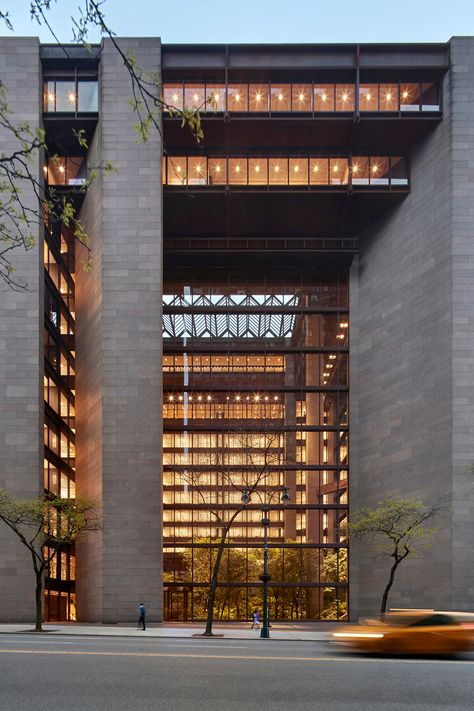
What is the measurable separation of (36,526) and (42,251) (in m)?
15.7

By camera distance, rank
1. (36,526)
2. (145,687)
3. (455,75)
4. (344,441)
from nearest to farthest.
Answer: (145,687) → (36,526) → (455,75) → (344,441)

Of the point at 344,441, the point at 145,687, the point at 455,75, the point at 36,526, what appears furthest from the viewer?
the point at 344,441

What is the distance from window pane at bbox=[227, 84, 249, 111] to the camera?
47.0 metres

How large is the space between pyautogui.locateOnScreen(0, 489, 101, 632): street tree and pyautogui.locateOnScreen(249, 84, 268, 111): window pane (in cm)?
2523

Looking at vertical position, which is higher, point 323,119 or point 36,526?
point 323,119

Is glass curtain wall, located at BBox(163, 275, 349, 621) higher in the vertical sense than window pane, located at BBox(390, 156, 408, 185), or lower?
lower

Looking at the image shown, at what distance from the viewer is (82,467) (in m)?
47.7

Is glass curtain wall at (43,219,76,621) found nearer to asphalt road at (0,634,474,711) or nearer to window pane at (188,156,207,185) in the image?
window pane at (188,156,207,185)

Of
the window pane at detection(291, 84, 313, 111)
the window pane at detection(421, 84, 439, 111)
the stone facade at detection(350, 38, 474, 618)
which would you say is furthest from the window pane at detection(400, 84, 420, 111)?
the window pane at detection(291, 84, 313, 111)

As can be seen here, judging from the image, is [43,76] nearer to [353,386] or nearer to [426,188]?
[426,188]

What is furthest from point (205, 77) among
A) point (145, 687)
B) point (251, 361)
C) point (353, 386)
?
point (145, 687)

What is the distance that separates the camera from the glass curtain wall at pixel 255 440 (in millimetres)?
51344

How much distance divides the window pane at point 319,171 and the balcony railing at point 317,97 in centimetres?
359

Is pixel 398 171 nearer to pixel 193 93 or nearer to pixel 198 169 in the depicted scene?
pixel 198 169
